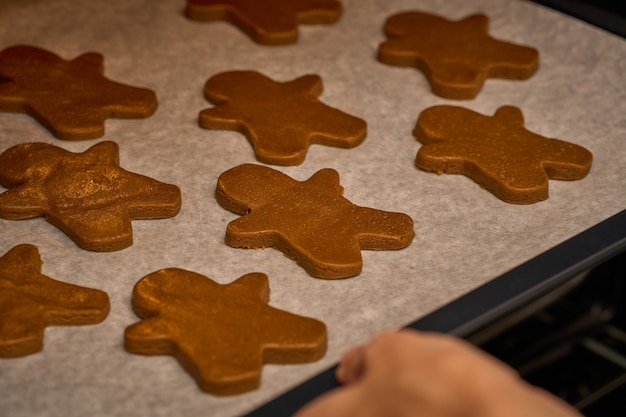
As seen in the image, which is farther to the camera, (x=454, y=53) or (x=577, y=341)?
(x=577, y=341)

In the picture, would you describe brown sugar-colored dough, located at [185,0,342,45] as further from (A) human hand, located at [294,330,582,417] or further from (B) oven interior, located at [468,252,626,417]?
(A) human hand, located at [294,330,582,417]

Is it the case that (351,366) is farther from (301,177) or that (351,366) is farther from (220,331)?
(301,177)

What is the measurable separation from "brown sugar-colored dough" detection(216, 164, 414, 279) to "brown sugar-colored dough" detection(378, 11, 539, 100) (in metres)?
0.41

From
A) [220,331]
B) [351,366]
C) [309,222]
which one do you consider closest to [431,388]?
[351,366]

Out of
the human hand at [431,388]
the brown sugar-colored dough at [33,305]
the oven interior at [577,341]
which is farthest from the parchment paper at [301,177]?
the oven interior at [577,341]

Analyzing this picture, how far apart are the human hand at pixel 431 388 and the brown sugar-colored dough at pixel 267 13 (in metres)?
1.08

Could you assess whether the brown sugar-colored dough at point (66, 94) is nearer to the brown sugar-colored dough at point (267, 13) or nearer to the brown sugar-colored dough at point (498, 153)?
the brown sugar-colored dough at point (267, 13)

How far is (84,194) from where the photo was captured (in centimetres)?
144

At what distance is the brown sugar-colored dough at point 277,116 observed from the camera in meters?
1.57

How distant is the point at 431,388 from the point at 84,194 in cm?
76

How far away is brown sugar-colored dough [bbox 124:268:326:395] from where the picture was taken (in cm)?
113

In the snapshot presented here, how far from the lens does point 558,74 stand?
183cm

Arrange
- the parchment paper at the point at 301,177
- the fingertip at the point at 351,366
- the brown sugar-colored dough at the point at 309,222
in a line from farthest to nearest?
the brown sugar-colored dough at the point at 309,222
the parchment paper at the point at 301,177
the fingertip at the point at 351,366

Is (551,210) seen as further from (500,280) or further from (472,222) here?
(500,280)
